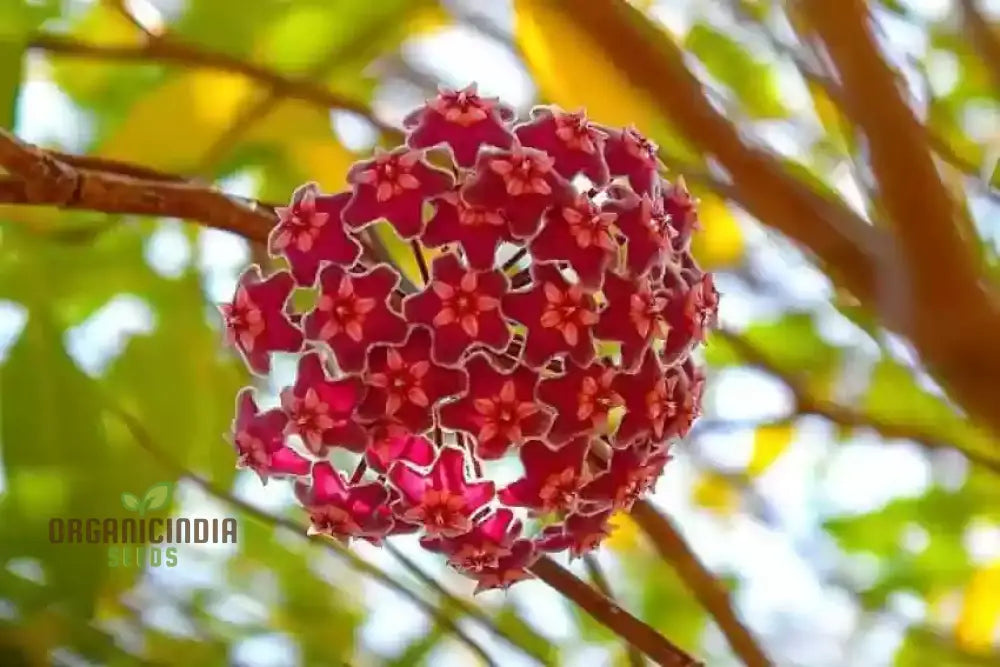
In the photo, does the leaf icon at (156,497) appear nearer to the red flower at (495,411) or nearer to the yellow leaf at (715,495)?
the red flower at (495,411)

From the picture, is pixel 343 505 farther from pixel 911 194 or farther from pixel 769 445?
pixel 769 445

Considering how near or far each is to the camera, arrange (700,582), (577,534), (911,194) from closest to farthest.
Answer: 1. (911,194)
2. (577,534)
3. (700,582)

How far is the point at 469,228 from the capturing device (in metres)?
0.48

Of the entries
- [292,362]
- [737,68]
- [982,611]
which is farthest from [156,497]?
[982,611]

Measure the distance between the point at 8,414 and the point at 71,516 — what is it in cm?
7

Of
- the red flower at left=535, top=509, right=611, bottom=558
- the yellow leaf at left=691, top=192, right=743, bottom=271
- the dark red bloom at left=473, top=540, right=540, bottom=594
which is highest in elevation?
the yellow leaf at left=691, top=192, right=743, bottom=271

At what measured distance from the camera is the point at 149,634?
75 cm

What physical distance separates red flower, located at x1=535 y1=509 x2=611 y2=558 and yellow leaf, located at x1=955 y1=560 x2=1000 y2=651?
0.46m

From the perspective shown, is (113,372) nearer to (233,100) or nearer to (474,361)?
(233,100)

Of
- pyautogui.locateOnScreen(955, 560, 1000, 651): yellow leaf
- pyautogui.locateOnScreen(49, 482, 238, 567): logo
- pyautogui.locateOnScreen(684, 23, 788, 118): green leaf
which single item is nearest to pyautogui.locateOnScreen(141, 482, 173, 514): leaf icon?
pyautogui.locateOnScreen(49, 482, 238, 567): logo

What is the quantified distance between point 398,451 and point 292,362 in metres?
0.26

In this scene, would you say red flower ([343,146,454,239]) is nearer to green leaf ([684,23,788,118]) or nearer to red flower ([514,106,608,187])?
red flower ([514,106,608,187])

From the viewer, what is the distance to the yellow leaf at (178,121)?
74 centimetres

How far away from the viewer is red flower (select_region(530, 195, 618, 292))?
1.58ft
